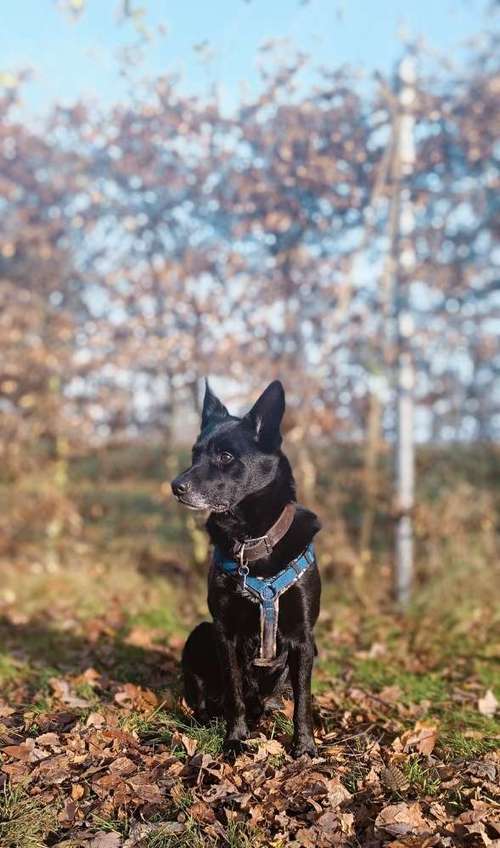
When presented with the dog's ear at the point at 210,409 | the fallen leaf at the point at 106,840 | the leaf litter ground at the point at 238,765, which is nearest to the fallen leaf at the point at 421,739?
the leaf litter ground at the point at 238,765

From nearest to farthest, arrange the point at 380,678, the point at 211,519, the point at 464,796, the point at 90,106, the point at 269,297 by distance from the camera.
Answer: the point at 464,796 < the point at 211,519 < the point at 380,678 < the point at 269,297 < the point at 90,106

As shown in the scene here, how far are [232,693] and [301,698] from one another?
1.17 ft

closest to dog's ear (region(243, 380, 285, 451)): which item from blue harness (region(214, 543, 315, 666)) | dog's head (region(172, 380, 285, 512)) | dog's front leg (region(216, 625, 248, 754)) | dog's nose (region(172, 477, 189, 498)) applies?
dog's head (region(172, 380, 285, 512))

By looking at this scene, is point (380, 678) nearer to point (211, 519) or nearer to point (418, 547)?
point (211, 519)

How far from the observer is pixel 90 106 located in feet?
28.9

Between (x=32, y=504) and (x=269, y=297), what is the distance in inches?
168

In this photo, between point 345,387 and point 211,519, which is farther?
point 345,387

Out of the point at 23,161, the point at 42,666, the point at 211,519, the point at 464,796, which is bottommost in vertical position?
the point at 42,666

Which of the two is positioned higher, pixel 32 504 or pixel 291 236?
pixel 291 236

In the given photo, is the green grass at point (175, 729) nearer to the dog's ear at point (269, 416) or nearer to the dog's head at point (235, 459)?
the dog's head at point (235, 459)

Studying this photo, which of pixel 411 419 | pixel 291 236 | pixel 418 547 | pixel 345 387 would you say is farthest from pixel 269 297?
pixel 418 547

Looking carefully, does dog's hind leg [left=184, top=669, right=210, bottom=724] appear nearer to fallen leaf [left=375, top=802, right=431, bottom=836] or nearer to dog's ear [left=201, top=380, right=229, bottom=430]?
fallen leaf [left=375, top=802, right=431, bottom=836]

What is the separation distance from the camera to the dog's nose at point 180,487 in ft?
10.8

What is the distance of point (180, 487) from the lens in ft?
10.8
